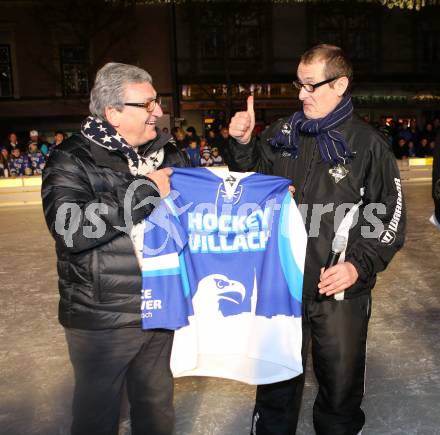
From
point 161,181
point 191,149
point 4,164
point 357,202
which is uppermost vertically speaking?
point 161,181

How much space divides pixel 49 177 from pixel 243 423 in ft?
5.87

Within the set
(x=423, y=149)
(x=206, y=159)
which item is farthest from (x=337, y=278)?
(x=423, y=149)

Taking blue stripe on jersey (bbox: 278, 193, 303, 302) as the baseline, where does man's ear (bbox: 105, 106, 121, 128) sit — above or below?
above

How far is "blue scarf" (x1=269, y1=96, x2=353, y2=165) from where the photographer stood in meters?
2.26

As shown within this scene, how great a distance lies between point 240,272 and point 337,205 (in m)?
0.51

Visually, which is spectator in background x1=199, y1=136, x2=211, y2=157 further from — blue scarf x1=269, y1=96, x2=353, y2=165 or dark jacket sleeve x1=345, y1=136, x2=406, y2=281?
dark jacket sleeve x1=345, y1=136, x2=406, y2=281

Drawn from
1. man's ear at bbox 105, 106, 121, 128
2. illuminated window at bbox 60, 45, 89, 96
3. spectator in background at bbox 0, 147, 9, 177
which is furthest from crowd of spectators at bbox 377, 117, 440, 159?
man's ear at bbox 105, 106, 121, 128

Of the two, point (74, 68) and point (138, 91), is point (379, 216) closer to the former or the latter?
point (138, 91)

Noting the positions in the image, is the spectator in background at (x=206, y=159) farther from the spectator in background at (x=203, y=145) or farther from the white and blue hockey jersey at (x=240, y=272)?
the white and blue hockey jersey at (x=240, y=272)

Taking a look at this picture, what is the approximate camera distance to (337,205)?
2314mm

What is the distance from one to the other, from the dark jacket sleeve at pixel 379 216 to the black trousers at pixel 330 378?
0.67 feet

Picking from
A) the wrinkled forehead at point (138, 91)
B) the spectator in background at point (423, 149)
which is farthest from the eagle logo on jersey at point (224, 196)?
the spectator in background at point (423, 149)

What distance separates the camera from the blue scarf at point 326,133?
226 cm

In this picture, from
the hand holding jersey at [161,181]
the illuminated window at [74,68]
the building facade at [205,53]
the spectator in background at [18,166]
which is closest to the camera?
the hand holding jersey at [161,181]
